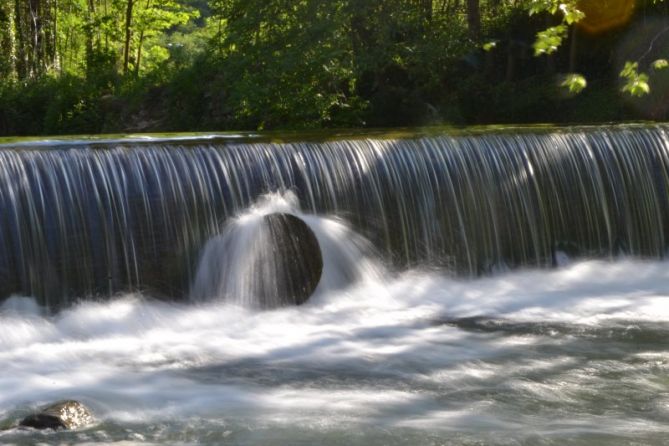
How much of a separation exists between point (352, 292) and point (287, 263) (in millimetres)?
770

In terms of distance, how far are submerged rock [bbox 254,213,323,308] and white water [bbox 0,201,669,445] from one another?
0.55ft

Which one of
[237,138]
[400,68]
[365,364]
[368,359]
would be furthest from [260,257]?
[400,68]

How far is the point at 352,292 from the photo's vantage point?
1094 centimetres

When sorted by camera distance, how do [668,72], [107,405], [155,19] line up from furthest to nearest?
[155,19], [668,72], [107,405]

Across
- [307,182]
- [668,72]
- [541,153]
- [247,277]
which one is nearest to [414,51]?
[668,72]

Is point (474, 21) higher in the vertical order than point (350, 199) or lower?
higher

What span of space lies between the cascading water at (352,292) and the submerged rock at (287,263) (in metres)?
0.14

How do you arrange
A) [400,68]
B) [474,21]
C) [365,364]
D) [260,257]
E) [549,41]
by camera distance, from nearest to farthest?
[549,41] < [365,364] < [260,257] < [400,68] < [474,21]

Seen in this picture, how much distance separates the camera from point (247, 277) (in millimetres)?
10430

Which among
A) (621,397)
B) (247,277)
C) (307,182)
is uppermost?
(307,182)

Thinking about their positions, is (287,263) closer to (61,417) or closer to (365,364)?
(365,364)

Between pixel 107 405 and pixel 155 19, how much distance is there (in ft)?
97.0

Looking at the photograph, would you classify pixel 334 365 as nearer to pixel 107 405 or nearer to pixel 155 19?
→ pixel 107 405

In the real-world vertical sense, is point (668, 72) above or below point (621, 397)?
above
